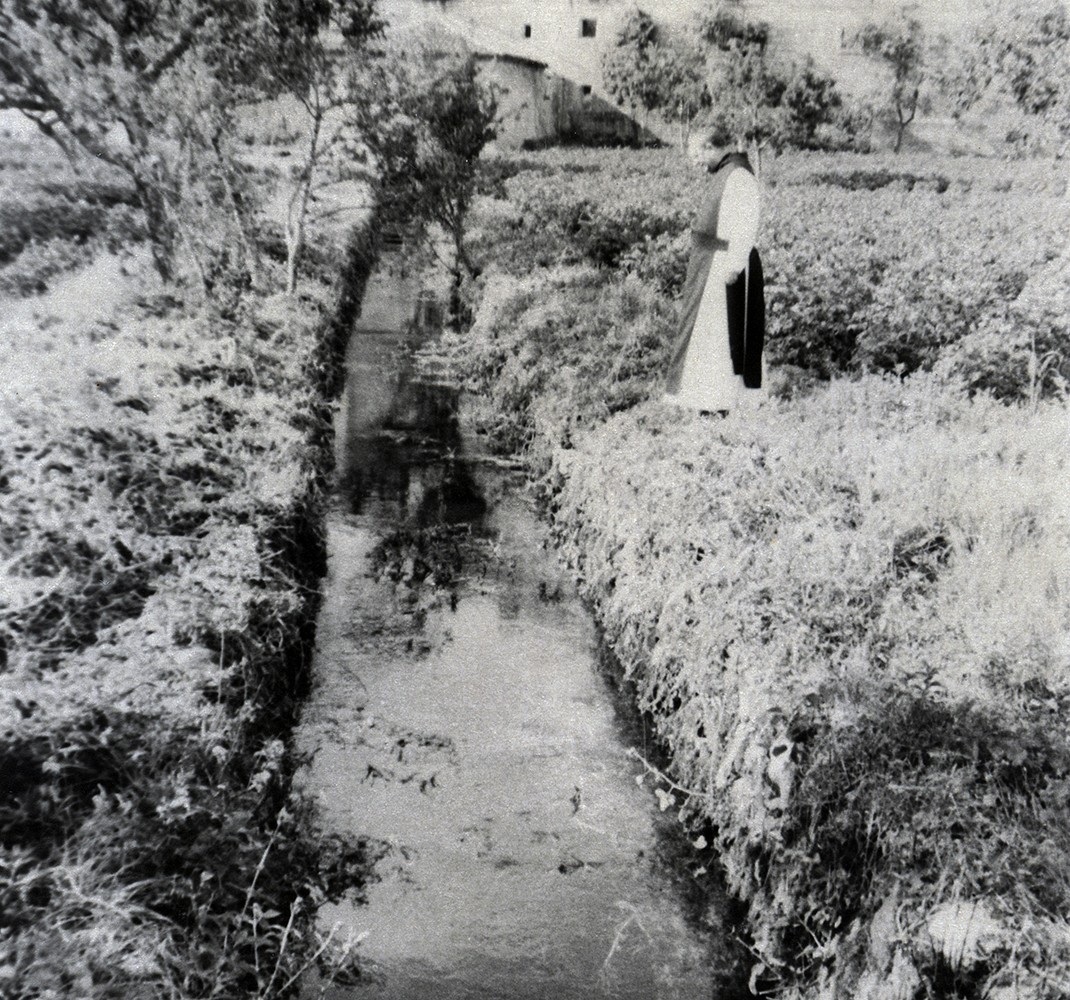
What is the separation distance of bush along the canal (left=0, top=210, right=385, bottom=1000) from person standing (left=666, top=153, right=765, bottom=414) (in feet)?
11.7

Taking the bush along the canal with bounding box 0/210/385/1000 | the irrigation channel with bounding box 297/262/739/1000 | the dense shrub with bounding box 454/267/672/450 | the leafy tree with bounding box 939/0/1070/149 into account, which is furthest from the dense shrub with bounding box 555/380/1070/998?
the leafy tree with bounding box 939/0/1070/149

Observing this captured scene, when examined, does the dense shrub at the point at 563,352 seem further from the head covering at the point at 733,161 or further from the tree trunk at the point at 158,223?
the tree trunk at the point at 158,223

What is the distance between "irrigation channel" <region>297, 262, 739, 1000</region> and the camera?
3781 millimetres

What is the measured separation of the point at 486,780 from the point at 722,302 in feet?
12.8

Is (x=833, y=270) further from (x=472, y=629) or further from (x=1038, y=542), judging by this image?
(x=472, y=629)

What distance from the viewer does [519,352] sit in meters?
10.5

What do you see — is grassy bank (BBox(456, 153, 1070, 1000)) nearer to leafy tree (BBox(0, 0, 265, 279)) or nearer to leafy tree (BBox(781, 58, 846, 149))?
leafy tree (BBox(781, 58, 846, 149))

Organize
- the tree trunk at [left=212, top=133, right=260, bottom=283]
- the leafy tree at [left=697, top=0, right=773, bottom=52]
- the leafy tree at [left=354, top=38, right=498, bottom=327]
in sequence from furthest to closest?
the leafy tree at [left=354, top=38, right=498, bottom=327] < the tree trunk at [left=212, top=133, right=260, bottom=283] < the leafy tree at [left=697, top=0, right=773, bottom=52]

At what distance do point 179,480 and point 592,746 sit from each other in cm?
372

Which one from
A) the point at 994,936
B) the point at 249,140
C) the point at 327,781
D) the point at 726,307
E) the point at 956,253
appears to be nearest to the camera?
the point at 994,936

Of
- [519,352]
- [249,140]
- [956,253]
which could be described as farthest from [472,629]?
[249,140]

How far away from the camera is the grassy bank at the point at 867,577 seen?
325cm

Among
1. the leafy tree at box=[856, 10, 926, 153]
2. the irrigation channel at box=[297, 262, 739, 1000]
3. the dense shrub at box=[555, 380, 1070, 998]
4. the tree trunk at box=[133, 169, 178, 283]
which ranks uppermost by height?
the leafy tree at box=[856, 10, 926, 153]

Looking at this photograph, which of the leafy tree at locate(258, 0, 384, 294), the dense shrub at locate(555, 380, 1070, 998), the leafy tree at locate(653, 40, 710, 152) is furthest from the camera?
the leafy tree at locate(258, 0, 384, 294)
